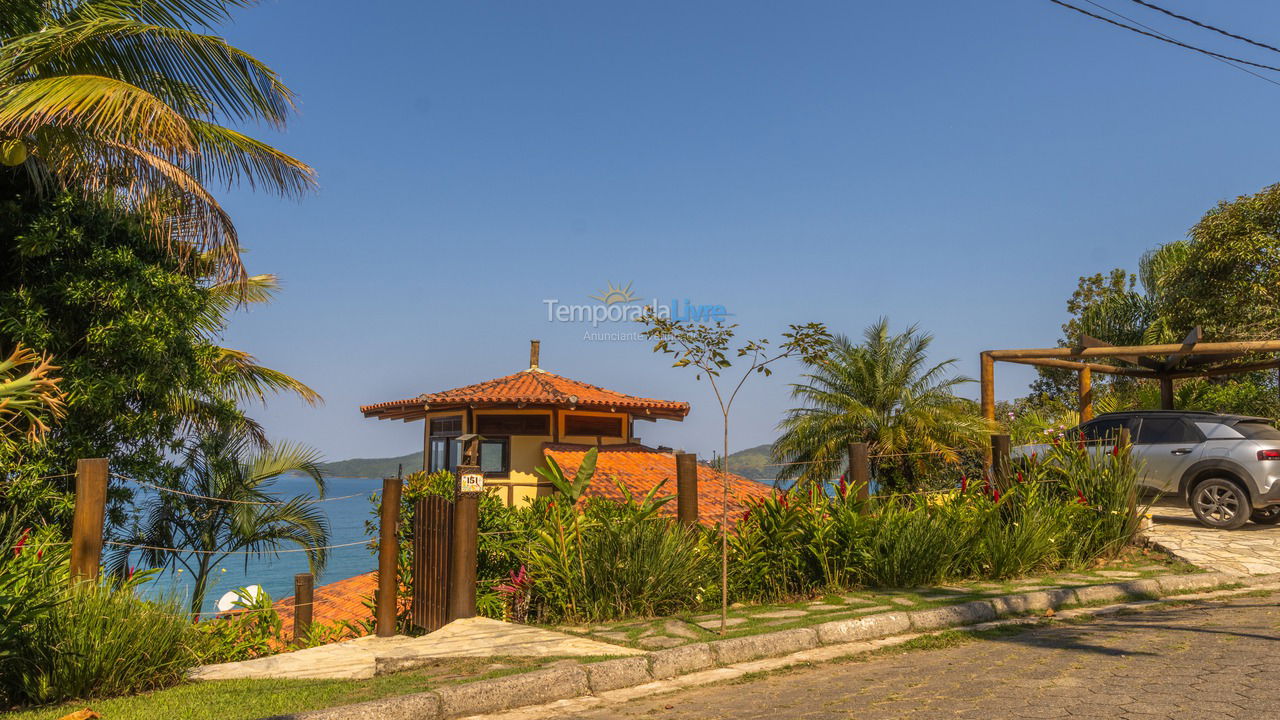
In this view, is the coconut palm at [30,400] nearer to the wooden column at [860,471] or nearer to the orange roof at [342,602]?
the orange roof at [342,602]

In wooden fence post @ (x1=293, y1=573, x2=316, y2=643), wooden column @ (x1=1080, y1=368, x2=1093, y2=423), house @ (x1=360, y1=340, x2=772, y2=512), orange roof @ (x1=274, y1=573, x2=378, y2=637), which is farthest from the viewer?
house @ (x1=360, y1=340, x2=772, y2=512)

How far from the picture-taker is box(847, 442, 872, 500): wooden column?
30.7 feet

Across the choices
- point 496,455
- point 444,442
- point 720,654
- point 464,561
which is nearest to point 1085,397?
point 720,654

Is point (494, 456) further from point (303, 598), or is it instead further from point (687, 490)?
Result: point (687, 490)

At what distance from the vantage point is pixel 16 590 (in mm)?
5680

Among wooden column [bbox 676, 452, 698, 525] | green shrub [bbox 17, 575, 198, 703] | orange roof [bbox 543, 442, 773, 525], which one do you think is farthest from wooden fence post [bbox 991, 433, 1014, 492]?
green shrub [bbox 17, 575, 198, 703]

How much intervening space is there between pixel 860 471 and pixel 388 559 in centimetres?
515

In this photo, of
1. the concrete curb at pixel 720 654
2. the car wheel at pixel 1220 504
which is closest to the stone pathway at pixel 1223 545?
the car wheel at pixel 1220 504

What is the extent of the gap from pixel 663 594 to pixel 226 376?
10.6 meters

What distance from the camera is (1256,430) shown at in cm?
1156

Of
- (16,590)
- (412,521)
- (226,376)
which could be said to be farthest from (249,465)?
(16,590)

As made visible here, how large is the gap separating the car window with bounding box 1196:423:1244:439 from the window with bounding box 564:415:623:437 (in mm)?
14130

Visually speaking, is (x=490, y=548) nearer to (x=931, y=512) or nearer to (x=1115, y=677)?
(x=931, y=512)

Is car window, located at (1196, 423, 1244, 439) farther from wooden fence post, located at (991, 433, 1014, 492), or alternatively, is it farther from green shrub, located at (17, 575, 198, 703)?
green shrub, located at (17, 575, 198, 703)
